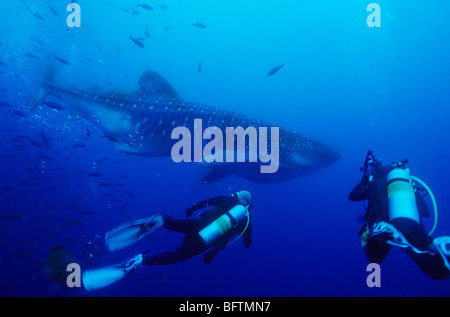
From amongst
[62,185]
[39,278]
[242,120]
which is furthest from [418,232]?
[62,185]

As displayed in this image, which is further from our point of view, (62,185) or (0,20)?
(0,20)

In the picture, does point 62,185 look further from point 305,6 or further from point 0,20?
point 305,6

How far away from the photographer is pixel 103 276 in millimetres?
4141

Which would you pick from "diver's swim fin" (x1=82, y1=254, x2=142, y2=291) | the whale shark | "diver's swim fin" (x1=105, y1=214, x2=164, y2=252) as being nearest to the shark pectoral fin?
the whale shark

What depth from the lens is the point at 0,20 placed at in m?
45.5

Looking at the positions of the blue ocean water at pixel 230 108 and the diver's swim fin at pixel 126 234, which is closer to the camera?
the diver's swim fin at pixel 126 234

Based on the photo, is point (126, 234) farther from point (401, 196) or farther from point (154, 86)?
point (154, 86)

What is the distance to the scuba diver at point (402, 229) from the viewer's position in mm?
2910

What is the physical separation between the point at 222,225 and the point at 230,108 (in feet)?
232

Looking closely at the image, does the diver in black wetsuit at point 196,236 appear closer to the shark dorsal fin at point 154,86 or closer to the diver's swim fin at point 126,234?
the diver's swim fin at point 126,234

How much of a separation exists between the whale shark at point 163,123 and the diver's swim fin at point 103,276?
3625 mm

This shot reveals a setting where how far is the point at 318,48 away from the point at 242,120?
9355cm

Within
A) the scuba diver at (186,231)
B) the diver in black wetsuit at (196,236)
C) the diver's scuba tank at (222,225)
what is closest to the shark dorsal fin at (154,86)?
the scuba diver at (186,231)

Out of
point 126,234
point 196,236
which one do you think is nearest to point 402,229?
point 196,236
